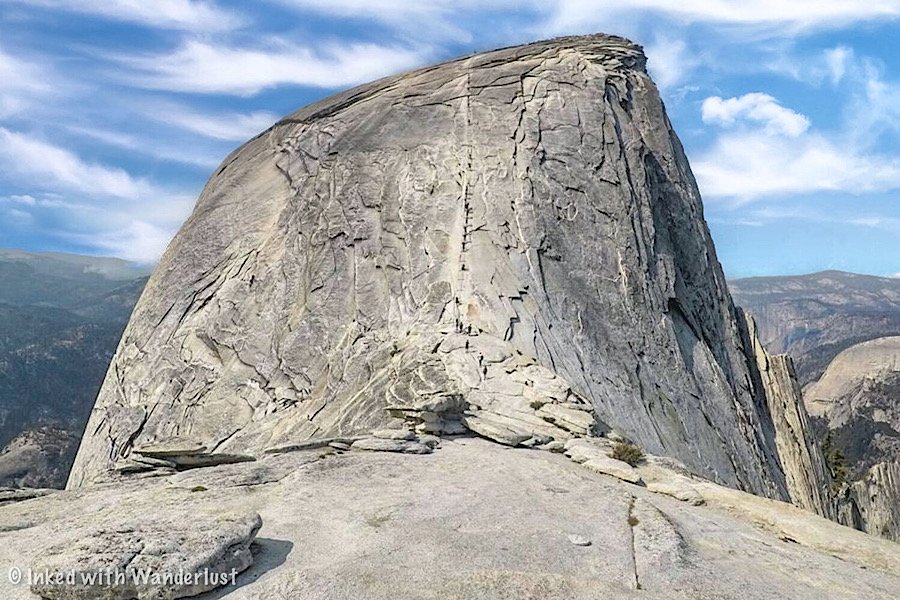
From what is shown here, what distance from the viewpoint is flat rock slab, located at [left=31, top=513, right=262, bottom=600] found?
9.43m

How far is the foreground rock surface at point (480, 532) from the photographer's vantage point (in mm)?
10359

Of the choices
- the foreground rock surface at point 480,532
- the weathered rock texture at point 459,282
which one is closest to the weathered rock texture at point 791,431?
the weathered rock texture at point 459,282

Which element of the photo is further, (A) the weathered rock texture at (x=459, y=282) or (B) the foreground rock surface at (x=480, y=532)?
(A) the weathered rock texture at (x=459, y=282)

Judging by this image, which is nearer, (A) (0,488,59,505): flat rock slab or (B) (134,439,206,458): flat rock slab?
(A) (0,488,59,505): flat rock slab

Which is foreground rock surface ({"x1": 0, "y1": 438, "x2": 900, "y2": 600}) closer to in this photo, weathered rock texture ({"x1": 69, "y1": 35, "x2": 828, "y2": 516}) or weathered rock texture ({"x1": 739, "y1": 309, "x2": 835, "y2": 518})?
weathered rock texture ({"x1": 69, "y1": 35, "x2": 828, "y2": 516})

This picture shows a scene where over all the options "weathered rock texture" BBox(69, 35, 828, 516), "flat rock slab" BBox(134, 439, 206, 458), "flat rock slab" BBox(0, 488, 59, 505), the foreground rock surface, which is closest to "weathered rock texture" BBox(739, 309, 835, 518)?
"weathered rock texture" BBox(69, 35, 828, 516)

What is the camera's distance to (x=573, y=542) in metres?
11.9

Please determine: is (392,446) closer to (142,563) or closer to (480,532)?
(480,532)

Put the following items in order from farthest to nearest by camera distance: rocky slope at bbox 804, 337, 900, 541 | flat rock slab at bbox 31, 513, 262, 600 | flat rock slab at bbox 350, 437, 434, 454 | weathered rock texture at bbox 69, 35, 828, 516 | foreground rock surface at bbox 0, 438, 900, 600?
rocky slope at bbox 804, 337, 900, 541 → weathered rock texture at bbox 69, 35, 828, 516 → flat rock slab at bbox 350, 437, 434, 454 → foreground rock surface at bbox 0, 438, 900, 600 → flat rock slab at bbox 31, 513, 262, 600

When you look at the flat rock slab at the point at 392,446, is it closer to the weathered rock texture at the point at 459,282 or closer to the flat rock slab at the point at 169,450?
the weathered rock texture at the point at 459,282

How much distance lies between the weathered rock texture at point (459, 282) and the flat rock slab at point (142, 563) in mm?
11034

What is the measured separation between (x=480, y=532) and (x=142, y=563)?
4.99 m

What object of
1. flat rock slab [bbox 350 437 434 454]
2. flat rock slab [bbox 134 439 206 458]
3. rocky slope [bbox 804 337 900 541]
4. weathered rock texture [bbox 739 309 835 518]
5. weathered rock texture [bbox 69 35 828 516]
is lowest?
rocky slope [bbox 804 337 900 541]

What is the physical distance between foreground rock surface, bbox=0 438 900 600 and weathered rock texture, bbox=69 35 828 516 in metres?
5.92
